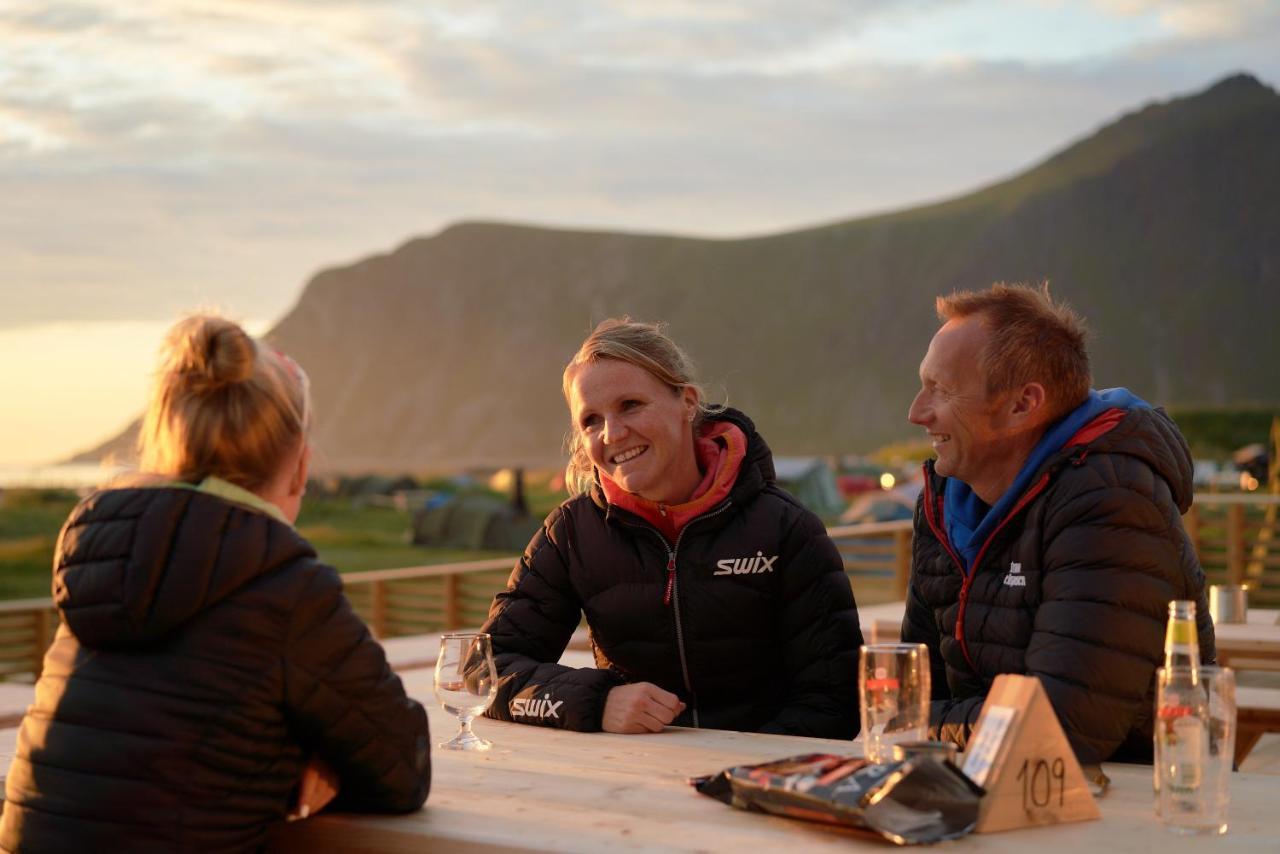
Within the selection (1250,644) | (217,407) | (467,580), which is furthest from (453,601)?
(217,407)

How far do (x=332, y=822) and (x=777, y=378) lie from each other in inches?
4408

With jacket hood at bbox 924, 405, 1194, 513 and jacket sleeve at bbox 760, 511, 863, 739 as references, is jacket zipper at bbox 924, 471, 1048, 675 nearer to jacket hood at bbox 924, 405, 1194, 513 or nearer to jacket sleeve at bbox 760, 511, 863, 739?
jacket hood at bbox 924, 405, 1194, 513

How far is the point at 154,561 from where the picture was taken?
177cm

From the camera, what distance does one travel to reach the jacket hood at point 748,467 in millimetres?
3111

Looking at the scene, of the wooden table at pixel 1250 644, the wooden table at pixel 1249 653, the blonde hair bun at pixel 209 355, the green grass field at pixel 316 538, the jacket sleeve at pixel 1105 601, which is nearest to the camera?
the blonde hair bun at pixel 209 355

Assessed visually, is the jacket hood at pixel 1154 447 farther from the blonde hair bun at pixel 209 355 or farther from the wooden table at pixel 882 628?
the wooden table at pixel 882 628

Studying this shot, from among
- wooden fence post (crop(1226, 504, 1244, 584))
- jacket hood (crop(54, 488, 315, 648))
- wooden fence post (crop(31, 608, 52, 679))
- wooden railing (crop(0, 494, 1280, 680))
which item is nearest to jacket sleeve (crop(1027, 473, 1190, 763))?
jacket hood (crop(54, 488, 315, 648))

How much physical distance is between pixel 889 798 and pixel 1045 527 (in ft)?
Result: 2.72

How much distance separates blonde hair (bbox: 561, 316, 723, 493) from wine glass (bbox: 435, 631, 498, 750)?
0.86 meters

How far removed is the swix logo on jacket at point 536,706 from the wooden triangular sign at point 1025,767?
99cm

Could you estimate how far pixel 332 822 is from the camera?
197 centimetres

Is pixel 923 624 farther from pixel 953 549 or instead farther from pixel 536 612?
pixel 536 612

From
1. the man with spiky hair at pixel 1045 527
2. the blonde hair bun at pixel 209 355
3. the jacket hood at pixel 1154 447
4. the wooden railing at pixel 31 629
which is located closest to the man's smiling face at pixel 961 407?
the man with spiky hair at pixel 1045 527

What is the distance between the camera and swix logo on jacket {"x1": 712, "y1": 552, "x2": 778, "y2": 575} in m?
3.03
